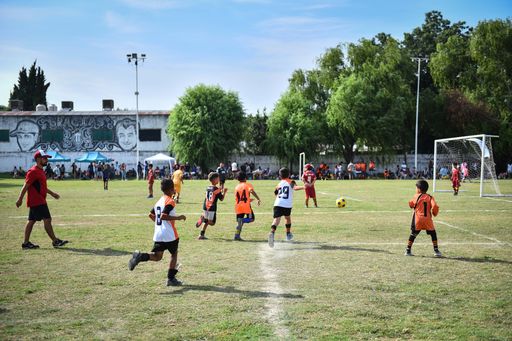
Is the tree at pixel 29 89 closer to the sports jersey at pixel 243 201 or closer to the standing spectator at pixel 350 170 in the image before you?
the standing spectator at pixel 350 170

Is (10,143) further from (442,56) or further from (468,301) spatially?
(468,301)

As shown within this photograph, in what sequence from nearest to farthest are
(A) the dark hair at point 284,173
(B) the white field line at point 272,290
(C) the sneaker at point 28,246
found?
(B) the white field line at point 272,290 < (C) the sneaker at point 28,246 < (A) the dark hair at point 284,173

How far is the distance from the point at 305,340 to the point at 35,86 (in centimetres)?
8238

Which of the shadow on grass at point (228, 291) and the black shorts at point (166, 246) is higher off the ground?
the black shorts at point (166, 246)

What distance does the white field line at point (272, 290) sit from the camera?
5.82 m

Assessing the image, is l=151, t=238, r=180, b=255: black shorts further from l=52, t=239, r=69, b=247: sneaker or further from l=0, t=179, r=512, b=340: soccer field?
l=52, t=239, r=69, b=247: sneaker

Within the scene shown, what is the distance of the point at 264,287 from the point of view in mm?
7695

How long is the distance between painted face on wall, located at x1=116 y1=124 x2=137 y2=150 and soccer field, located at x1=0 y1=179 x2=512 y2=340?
44.5 meters

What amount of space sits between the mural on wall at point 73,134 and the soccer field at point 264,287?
147 ft

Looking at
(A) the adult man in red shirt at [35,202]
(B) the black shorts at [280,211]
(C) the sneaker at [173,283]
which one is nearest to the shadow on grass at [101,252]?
(A) the adult man in red shirt at [35,202]

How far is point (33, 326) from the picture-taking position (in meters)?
5.94

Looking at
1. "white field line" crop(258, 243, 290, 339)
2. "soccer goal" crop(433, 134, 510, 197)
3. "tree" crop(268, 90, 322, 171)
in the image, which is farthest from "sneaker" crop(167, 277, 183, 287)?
"tree" crop(268, 90, 322, 171)

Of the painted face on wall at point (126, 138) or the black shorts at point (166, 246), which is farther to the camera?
the painted face on wall at point (126, 138)

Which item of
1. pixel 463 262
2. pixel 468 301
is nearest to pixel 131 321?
pixel 468 301
